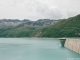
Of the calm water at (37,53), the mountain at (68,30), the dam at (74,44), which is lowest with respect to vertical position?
the calm water at (37,53)

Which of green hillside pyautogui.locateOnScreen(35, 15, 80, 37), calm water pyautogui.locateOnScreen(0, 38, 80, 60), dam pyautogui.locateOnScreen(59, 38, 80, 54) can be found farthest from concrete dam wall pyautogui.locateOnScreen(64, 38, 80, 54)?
green hillside pyautogui.locateOnScreen(35, 15, 80, 37)

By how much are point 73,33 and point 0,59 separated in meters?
126

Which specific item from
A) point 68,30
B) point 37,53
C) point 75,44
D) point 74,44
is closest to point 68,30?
point 68,30

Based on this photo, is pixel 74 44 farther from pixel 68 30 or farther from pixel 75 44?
pixel 68 30

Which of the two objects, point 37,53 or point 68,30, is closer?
point 37,53

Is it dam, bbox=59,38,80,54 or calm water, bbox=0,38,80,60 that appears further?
dam, bbox=59,38,80,54

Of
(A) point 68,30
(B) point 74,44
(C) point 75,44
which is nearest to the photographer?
(C) point 75,44

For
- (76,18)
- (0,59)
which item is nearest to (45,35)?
(76,18)

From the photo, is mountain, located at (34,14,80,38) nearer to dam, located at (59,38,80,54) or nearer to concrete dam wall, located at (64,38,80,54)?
dam, located at (59,38,80,54)

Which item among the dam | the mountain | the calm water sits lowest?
the calm water

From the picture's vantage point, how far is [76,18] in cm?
19900

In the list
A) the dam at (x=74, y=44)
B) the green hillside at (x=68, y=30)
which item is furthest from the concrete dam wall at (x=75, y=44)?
the green hillside at (x=68, y=30)

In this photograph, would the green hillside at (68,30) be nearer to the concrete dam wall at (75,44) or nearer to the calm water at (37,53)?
the calm water at (37,53)

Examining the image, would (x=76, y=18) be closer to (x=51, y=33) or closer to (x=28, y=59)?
(x=51, y=33)
